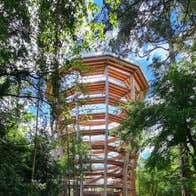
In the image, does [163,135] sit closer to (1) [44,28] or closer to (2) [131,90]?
(1) [44,28]

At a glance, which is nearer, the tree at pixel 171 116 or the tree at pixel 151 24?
the tree at pixel 151 24

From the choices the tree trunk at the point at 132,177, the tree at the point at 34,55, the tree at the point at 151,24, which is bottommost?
the tree trunk at the point at 132,177

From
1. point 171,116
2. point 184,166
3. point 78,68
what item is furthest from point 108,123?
point 78,68

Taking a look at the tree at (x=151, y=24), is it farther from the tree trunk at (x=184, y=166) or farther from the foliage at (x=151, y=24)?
the tree trunk at (x=184, y=166)

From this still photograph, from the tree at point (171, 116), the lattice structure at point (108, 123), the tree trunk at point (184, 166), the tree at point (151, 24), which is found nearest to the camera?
the tree at point (151, 24)

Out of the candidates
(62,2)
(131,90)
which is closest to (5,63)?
(62,2)

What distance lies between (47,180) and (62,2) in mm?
4119

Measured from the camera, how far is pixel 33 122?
14.5ft

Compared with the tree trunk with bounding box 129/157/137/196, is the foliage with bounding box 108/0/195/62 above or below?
above

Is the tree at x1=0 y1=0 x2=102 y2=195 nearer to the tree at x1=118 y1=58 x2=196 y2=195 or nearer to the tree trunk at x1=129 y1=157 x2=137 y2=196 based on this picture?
the tree at x1=118 y1=58 x2=196 y2=195

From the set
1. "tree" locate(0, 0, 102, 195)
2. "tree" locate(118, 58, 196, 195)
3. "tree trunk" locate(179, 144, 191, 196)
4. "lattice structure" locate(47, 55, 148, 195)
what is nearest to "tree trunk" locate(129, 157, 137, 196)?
"lattice structure" locate(47, 55, 148, 195)

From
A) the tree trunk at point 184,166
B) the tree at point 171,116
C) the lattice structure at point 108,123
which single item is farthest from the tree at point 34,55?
the lattice structure at point 108,123

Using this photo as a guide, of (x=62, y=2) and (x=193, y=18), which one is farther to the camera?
(x=193, y=18)

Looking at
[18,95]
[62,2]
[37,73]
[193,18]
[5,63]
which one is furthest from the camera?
[193,18]
